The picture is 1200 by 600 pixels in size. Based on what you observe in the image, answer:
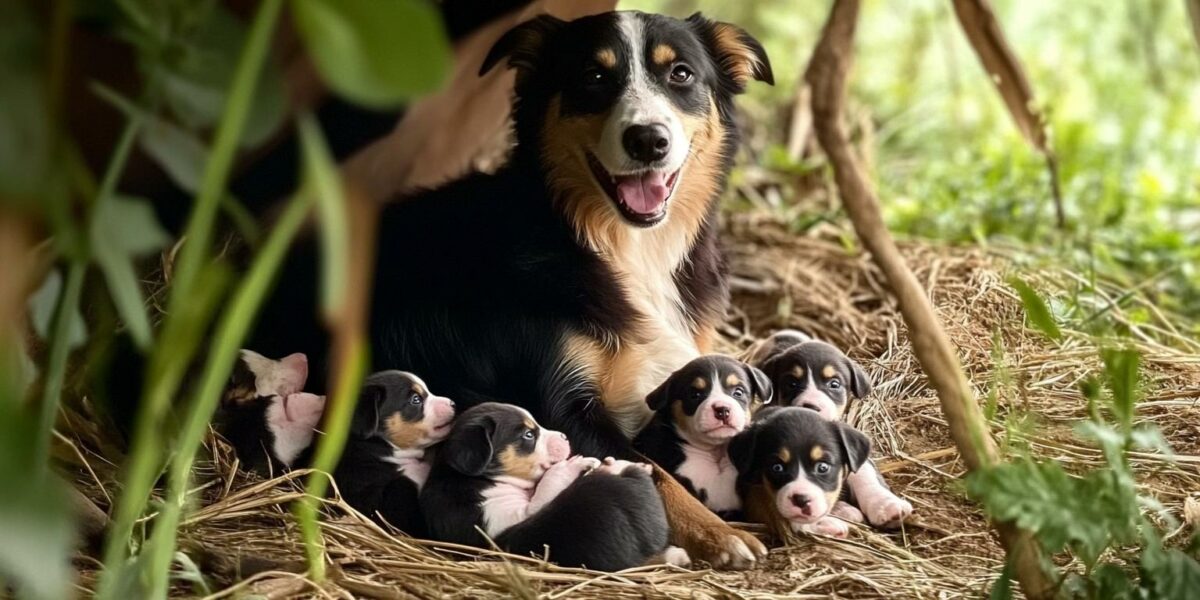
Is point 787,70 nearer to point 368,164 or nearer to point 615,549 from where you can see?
point 368,164

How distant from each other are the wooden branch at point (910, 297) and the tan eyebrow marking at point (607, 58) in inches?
28.5

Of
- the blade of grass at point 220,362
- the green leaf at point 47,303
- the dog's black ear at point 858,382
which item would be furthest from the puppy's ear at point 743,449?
the green leaf at point 47,303

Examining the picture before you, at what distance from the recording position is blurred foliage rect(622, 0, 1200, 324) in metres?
5.46

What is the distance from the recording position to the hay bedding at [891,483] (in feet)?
8.64

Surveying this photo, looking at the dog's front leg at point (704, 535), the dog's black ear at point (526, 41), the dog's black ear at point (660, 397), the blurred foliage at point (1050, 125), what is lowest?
the dog's front leg at point (704, 535)

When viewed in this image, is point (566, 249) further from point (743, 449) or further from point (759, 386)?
point (743, 449)

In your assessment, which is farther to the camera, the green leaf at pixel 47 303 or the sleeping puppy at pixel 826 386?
the sleeping puppy at pixel 826 386

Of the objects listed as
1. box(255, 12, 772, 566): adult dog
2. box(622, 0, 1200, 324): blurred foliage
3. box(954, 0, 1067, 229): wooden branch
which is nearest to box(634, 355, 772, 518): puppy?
box(255, 12, 772, 566): adult dog

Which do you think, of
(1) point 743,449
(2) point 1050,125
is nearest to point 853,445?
(1) point 743,449

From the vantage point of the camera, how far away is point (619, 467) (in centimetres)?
301

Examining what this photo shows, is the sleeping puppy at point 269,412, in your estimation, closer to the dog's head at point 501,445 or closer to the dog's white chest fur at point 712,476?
the dog's head at point 501,445

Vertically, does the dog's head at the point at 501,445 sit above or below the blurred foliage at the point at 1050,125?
below

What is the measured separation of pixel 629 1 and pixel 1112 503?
5888mm

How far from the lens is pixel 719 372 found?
10.6 ft
